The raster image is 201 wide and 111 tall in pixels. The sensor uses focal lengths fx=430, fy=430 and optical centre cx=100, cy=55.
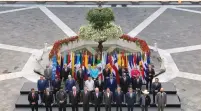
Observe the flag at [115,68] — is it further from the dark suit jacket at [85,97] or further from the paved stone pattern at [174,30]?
the paved stone pattern at [174,30]

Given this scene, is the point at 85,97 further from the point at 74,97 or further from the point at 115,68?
the point at 115,68

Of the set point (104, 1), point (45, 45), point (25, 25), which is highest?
point (104, 1)

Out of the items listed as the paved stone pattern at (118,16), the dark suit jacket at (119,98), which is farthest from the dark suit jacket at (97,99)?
the paved stone pattern at (118,16)

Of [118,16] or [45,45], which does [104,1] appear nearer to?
[118,16]

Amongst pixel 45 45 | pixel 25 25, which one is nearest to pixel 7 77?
pixel 45 45

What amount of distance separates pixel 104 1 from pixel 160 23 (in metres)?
7.23

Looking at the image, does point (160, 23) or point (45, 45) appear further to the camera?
point (160, 23)

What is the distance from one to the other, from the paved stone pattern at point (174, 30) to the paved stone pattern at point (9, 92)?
8881 mm

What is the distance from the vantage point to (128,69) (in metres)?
19.9

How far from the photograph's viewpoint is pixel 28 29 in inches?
1123

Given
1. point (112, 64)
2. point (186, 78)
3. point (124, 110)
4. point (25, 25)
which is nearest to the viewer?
point (124, 110)

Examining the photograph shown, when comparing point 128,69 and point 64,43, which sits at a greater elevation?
point 64,43

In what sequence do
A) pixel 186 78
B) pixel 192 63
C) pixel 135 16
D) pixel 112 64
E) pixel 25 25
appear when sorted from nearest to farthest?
pixel 112 64, pixel 186 78, pixel 192 63, pixel 25 25, pixel 135 16

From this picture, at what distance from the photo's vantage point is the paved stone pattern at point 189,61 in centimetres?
2214
